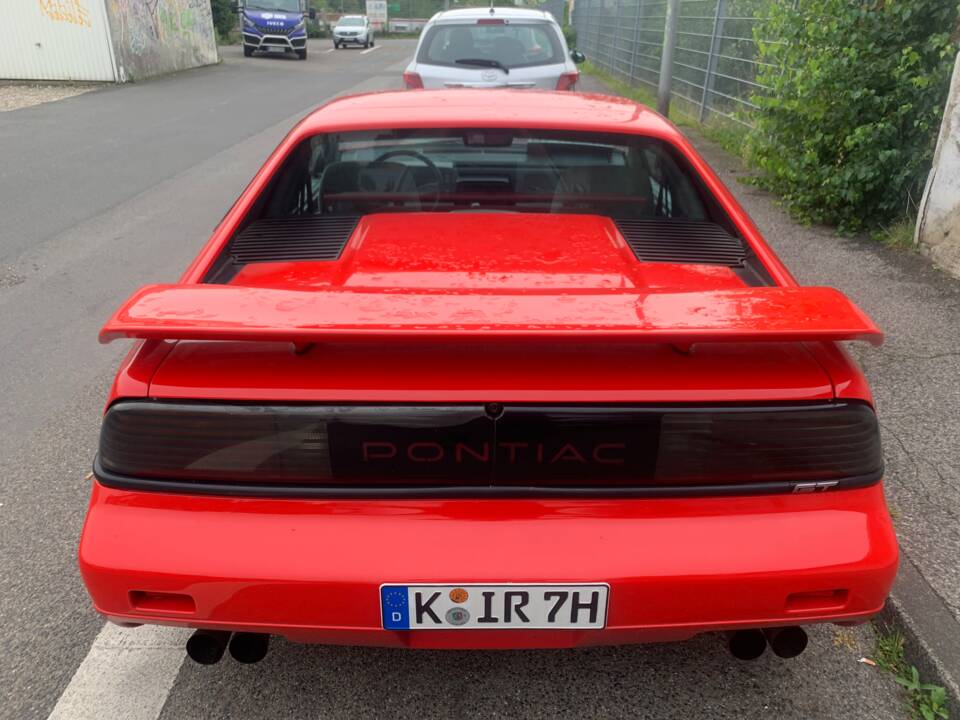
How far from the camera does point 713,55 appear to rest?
436 inches

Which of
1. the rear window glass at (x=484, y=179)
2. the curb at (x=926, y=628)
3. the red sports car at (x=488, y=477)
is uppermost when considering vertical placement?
the rear window glass at (x=484, y=179)

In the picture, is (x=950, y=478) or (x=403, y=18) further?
(x=403, y=18)

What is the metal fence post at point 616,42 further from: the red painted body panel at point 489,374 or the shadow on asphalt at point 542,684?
the red painted body panel at point 489,374

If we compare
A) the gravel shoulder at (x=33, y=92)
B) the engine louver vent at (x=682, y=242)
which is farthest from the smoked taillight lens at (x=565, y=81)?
the gravel shoulder at (x=33, y=92)

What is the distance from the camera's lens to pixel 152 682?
2066 mm

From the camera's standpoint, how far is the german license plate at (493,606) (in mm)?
1574

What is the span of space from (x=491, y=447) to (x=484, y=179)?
1616mm

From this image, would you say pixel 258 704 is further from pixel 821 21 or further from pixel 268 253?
pixel 821 21

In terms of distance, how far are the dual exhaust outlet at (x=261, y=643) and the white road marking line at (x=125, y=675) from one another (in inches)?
11.5

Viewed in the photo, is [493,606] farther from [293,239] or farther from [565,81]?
[565,81]

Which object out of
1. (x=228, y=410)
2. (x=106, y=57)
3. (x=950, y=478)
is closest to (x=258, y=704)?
(x=228, y=410)

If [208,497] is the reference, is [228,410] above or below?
above

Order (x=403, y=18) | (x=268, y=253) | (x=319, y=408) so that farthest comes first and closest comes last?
(x=403, y=18), (x=268, y=253), (x=319, y=408)

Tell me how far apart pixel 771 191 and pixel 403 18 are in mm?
49974
